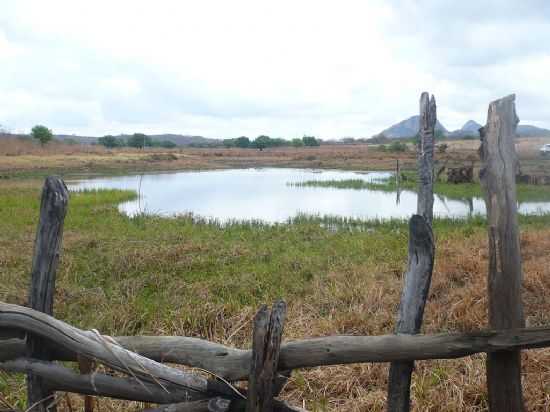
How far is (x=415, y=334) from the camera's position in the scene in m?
2.77

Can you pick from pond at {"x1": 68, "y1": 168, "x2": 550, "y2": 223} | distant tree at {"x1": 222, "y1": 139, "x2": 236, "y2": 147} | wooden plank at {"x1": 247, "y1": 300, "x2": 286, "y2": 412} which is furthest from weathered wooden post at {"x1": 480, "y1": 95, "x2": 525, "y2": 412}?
distant tree at {"x1": 222, "y1": 139, "x2": 236, "y2": 147}

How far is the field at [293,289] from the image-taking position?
414 cm

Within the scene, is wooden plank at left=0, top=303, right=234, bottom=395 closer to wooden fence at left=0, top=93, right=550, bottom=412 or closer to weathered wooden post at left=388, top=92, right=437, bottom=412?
wooden fence at left=0, top=93, right=550, bottom=412

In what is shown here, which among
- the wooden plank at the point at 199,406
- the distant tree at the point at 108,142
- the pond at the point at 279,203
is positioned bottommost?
the pond at the point at 279,203

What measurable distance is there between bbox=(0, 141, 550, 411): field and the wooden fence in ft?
2.04

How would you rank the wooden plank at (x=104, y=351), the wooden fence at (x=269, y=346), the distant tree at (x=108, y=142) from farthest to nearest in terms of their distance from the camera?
the distant tree at (x=108, y=142), the wooden plank at (x=104, y=351), the wooden fence at (x=269, y=346)

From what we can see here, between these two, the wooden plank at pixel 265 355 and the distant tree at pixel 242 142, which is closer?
the wooden plank at pixel 265 355

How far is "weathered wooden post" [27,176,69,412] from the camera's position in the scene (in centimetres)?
298

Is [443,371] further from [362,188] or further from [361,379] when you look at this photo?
[362,188]

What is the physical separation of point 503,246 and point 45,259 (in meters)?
2.74

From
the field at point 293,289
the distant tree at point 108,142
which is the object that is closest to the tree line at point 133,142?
the distant tree at point 108,142

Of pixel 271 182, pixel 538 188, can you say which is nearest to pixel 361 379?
pixel 538 188

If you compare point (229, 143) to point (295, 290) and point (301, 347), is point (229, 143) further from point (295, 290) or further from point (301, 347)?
point (301, 347)

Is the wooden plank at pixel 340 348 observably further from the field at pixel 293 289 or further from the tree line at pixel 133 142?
the tree line at pixel 133 142
